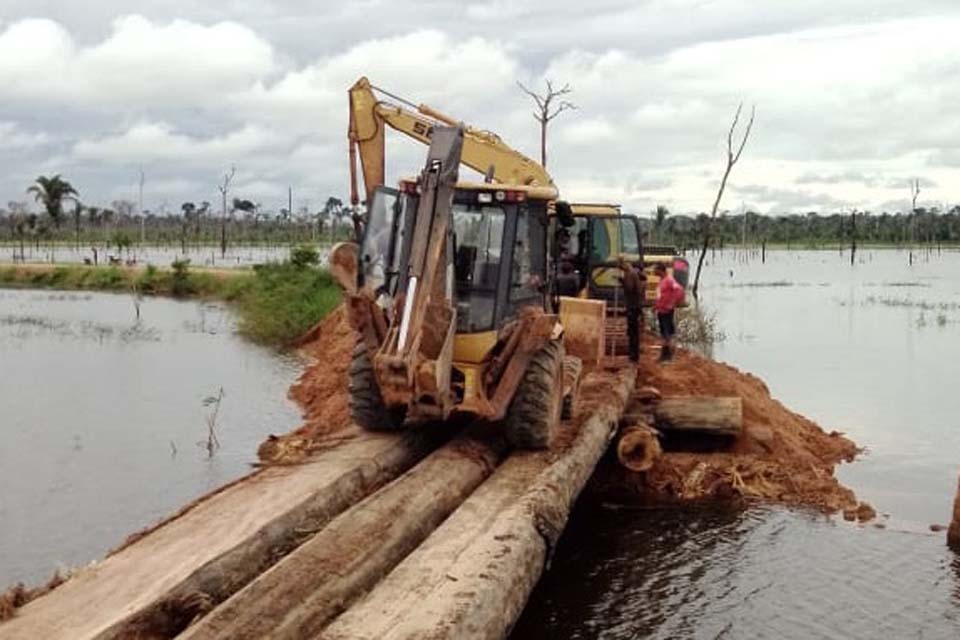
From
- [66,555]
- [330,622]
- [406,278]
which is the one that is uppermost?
[406,278]

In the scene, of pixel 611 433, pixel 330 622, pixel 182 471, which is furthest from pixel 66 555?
pixel 611 433

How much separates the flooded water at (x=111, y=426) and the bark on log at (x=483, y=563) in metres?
4.25

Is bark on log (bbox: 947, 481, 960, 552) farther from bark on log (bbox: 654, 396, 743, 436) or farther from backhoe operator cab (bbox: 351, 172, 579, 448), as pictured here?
backhoe operator cab (bbox: 351, 172, 579, 448)

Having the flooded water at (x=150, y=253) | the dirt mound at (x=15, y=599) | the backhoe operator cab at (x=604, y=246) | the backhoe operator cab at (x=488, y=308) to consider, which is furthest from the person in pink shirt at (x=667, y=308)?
the flooded water at (x=150, y=253)

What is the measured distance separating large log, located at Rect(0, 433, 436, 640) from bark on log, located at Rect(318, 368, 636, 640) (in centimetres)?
101

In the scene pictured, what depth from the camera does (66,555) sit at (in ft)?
35.1

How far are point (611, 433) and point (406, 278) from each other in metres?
3.74

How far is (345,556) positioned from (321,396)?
38.9 feet

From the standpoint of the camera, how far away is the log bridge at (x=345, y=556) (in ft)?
20.8

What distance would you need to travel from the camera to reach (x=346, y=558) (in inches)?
291

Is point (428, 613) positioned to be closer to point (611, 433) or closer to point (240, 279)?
point (611, 433)

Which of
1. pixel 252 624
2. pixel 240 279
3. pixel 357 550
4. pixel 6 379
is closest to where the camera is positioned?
pixel 252 624

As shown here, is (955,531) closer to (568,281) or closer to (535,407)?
(535,407)

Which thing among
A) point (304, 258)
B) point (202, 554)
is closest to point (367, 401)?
point (202, 554)
